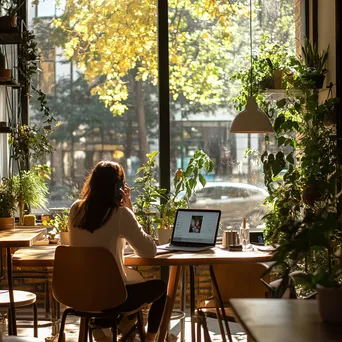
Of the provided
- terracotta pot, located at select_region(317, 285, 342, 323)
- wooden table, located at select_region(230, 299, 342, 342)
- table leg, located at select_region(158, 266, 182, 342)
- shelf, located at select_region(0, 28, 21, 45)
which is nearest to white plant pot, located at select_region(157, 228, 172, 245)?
table leg, located at select_region(158, 266, 182, 342)

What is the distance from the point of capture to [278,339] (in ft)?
7.20

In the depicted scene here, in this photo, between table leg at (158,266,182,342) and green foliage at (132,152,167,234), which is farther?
green foliage at (132,152,167,234)

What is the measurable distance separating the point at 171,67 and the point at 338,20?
1658mm

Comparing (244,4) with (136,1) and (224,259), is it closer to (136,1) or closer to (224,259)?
(136,1)

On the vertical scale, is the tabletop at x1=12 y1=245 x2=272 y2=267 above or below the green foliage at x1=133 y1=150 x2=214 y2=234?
below

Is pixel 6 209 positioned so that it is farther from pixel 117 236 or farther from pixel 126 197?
pixel 117 236

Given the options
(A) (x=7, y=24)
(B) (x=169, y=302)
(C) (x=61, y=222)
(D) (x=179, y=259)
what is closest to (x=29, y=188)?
(C) (x=61, y=222)

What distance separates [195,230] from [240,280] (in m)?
0.48

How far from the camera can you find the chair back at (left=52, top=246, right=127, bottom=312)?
4.46m

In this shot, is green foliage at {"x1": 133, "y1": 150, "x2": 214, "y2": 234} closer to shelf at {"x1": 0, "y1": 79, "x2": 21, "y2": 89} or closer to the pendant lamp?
the pendant lamp

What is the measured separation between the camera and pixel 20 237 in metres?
5.30

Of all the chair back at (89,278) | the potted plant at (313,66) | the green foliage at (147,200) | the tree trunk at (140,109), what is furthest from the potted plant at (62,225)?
the potted plant at (313,66)

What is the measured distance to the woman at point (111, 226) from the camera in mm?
4676

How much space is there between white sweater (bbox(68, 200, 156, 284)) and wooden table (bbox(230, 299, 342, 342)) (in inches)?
78.9
